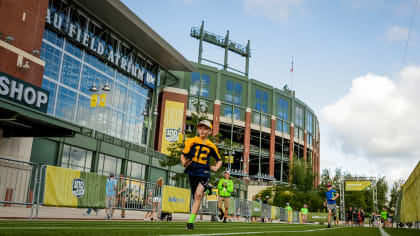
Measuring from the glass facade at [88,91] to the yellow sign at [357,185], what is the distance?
91.3 ft

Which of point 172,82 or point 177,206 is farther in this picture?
point 172,82

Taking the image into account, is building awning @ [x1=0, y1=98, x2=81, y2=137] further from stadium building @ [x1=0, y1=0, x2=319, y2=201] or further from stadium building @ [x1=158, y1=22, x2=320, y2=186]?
stadium building @ [x1=158, y1=22, x2=320, y2=186]

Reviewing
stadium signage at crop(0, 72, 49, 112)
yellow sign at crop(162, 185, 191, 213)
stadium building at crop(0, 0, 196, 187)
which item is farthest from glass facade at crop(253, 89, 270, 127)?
yellow sign at crop(162, 185, 191, 213)

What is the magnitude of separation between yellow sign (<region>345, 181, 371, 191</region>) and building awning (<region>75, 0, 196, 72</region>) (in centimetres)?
2589

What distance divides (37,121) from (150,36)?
23066 mm

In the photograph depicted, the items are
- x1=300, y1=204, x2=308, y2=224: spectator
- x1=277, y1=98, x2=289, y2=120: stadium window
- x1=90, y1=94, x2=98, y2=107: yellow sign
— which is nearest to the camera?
x1=90, y1=94, x2=98, y2=107: yellow sign

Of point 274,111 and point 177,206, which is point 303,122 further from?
point 177,206

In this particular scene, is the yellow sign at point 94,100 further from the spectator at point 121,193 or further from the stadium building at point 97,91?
the spectator at point 121,193

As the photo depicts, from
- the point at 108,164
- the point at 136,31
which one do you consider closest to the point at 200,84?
the point at 136,31

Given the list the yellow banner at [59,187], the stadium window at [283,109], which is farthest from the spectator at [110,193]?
the stadium window at [283,109]

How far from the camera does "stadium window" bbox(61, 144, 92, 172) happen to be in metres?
30.2

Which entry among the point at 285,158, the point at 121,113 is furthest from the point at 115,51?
the point at 285,158

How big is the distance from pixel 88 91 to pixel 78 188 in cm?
2424

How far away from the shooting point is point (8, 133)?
65.4 feet
